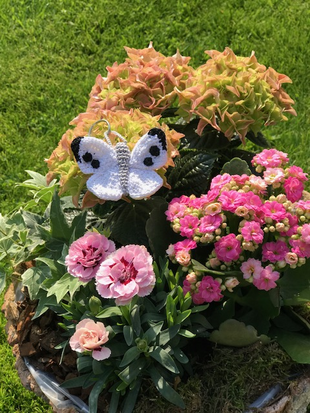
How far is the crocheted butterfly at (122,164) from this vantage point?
173 cm

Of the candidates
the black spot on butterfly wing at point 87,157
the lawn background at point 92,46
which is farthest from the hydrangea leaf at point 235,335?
the lawn background at point 92,46

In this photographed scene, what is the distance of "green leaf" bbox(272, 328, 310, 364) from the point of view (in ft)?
5.74

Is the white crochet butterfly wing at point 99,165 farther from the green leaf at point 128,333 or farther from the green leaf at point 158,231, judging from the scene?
the green leaf at point 128,333

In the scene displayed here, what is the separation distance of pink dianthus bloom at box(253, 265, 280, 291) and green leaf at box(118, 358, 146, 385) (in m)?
0.42

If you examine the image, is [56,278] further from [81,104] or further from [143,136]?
[81,104]

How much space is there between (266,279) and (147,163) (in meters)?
0.52

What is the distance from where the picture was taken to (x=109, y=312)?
1657mm

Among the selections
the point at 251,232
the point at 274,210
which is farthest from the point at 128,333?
the point at 274,210

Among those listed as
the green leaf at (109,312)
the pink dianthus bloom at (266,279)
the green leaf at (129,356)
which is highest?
the pink dianthus bloom at (266,279)

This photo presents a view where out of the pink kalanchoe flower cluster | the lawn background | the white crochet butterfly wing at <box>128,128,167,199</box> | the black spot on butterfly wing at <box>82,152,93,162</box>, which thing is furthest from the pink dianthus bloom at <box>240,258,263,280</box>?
the lawn background

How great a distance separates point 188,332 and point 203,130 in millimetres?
867

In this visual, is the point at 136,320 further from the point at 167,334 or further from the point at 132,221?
the point at 132,221

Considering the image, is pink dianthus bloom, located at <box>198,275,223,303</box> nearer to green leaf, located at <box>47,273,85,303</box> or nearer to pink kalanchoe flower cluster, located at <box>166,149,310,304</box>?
pink kalanchoe flower cluster, located at <box>166,149,310,304</box>

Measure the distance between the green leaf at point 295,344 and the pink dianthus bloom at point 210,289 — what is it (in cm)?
32
